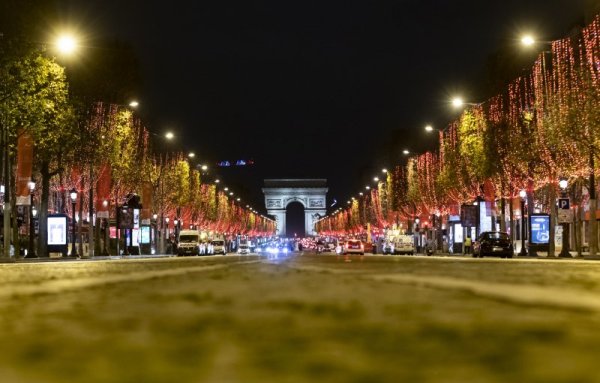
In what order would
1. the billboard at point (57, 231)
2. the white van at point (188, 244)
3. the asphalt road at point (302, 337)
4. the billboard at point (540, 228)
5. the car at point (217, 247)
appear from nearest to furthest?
the asphalt road at point (302, 337)
the billboard at point (57, 231)
the billboard at point (540, 228)
the white van at point (188, 244)
the car at point (217, 247)

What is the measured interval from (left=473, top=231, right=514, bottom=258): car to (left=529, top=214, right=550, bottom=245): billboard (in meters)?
3.25

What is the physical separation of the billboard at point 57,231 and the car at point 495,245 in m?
27.3

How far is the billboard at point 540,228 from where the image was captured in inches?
2384

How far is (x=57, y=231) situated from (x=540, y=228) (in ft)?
99.3

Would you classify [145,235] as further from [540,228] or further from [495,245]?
[540,228]

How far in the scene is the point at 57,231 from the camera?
59.7 metres

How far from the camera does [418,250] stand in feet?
387

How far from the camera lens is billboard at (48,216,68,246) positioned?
59.6 meters

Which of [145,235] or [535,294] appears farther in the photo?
[145,235]

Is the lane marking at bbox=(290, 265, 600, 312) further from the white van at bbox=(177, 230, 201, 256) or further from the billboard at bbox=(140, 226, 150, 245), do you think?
the white van at bbox=(177, 230, 201, 256)

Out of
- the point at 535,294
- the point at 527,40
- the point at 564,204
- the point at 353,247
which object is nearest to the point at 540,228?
the point at 564,204

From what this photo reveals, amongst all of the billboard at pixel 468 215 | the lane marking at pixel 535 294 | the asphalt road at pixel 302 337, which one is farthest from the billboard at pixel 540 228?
the asphalt road at pixel 302 337

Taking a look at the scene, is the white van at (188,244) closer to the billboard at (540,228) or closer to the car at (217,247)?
the car at (217,247)

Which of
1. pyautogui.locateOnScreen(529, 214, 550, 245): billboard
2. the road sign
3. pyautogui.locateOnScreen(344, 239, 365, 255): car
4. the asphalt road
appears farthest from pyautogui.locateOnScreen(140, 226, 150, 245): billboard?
the asphalt road
